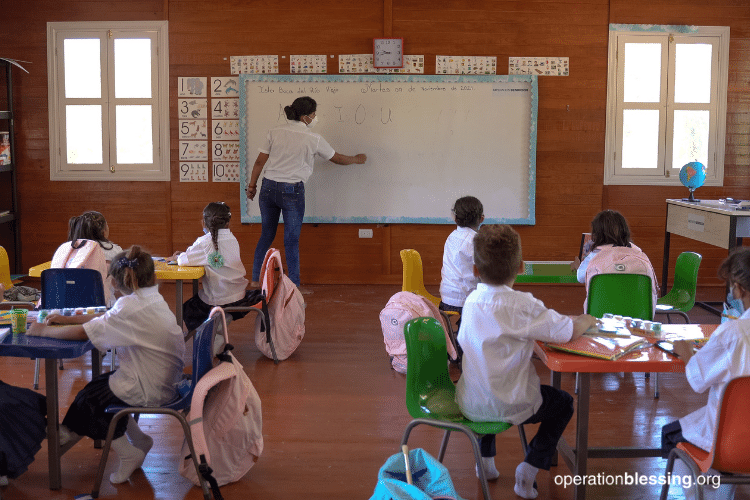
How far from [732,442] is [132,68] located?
5876mm

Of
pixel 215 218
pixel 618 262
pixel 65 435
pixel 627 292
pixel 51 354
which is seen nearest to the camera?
pixel 51 354

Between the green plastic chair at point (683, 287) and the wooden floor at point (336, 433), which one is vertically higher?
the green plastic chair at point (683, 287)

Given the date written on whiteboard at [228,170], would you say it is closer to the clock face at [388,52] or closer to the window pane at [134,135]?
the window pane at [134,135]

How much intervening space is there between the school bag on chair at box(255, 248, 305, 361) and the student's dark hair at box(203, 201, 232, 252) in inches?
12.0

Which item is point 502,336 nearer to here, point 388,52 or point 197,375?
point 197,375

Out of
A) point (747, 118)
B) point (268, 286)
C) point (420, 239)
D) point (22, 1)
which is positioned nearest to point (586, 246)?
point (268, 286)

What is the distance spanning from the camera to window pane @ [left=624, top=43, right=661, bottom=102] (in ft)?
21.5

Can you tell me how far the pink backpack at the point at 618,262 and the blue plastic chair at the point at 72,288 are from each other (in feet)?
7.66

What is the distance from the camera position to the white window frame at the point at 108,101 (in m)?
6.51

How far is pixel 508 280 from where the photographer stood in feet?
8.05

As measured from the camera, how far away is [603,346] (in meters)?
2.41

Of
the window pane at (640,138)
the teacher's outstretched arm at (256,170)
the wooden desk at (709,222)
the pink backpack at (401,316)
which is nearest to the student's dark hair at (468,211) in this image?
the pink backpack at (401,316)

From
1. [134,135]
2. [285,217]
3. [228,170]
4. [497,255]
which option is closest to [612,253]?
[497,255]

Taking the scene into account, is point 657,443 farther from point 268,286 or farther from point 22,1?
point 22,1
